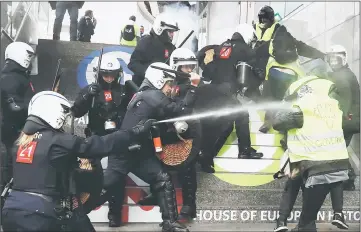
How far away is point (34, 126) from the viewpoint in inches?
164

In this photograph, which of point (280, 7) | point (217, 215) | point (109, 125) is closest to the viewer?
point (109, 125)

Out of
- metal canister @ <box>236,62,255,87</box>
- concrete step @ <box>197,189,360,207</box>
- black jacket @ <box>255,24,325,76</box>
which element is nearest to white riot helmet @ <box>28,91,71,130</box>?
concrete step @ <box>197,189,360,207</box>

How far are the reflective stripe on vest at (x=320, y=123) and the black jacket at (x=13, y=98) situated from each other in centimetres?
339

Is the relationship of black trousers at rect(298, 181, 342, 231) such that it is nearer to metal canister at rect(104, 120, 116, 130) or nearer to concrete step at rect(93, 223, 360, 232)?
concrete step at rect(93, 223, 360, 232)

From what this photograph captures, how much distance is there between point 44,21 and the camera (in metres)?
9.70

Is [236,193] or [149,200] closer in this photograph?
[149,200]

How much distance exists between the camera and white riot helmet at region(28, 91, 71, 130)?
422cm

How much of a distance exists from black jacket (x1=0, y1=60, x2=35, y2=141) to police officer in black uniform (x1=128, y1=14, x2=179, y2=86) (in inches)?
56.6

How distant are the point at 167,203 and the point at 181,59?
6.32 ft

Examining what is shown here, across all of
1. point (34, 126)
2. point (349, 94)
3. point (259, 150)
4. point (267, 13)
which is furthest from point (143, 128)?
point (267, 13)

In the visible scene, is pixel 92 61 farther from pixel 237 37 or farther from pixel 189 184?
pixel 189 184

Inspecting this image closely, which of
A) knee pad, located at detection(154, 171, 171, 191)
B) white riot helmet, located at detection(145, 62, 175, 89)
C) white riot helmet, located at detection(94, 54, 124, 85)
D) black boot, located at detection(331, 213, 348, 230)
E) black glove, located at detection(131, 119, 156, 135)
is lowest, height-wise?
black boot, located at detection(331, 213, 348, 230)

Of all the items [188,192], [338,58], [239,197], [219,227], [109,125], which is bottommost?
[219,227]

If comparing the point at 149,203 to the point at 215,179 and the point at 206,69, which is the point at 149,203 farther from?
the point at 206,69
